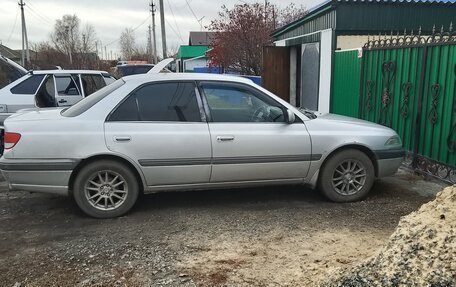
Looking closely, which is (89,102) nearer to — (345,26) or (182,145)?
(182,145)

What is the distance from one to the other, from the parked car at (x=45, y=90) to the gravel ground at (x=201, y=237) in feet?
11.0

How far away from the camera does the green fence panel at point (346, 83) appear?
356 inches

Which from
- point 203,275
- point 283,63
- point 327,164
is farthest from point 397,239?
point 283,63

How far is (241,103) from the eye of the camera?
529 centimetres

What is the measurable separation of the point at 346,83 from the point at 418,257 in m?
7.54

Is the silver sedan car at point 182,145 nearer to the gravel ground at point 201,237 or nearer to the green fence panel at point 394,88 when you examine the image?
the gravel ground at point 201,237

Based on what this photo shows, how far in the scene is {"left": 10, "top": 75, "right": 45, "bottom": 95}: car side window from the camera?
8930mm


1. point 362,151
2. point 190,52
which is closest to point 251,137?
point 362,151

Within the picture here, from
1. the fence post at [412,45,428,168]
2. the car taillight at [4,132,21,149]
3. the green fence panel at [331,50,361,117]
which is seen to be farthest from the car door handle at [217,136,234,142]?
the green fence panel at [331,50,361,117]

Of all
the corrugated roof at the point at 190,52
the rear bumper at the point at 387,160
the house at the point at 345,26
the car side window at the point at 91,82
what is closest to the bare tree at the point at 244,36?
the house at the point at 345,26

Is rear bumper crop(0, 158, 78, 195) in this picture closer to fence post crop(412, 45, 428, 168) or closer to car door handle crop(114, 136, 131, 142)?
car door handle crop(114, 136, 131, 142)

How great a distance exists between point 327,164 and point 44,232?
3.29m

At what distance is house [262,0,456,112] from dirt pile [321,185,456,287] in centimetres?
659

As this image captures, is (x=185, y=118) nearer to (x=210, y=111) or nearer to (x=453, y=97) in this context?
(x=210, y=111)
